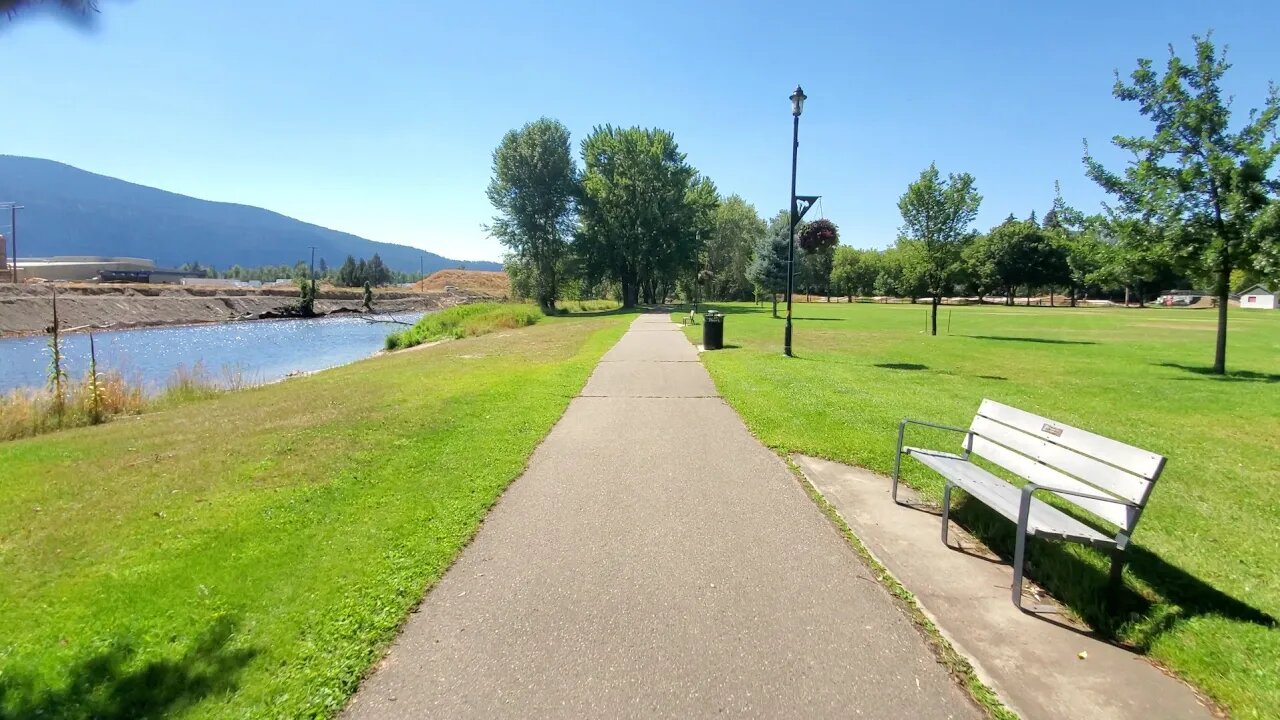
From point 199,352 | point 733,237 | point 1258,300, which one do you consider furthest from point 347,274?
point 1258,300

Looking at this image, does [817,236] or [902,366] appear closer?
[902,366]

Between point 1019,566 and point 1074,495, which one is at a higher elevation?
point 1074,495

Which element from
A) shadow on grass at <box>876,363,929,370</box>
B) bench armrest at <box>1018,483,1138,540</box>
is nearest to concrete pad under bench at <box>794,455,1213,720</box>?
bench armrest at <box>1018,483,1138,540</box>

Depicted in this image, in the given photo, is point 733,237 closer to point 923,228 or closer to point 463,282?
point 923,228

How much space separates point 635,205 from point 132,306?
47710 mm

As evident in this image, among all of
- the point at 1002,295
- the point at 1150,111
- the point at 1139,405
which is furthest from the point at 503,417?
the point at 1002,295

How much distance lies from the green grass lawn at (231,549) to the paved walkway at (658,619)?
1.12ft

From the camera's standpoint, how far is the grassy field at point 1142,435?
3340 mm

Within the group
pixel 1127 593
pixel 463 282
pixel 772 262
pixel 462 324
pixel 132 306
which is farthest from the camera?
pixel 463 282

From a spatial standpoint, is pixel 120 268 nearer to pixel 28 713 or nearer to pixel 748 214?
pixel 748 214

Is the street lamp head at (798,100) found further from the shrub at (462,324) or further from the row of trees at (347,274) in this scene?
the row of trees at (347,274)

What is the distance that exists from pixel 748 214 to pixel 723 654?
268 ft

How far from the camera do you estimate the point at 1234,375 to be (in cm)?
1462

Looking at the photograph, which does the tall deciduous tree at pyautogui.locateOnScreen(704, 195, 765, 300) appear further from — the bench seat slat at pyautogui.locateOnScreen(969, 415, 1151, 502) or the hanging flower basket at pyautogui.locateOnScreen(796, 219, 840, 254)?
the bench seat slat at pyautogui.locateOnScreen(969, 415, 1151, 502)
